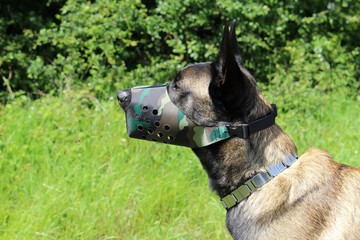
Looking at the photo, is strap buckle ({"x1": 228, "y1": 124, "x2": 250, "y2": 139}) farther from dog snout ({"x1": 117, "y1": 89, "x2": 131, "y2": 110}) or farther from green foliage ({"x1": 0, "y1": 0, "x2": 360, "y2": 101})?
green foliage ({"x1": 0, "y1": 0, "x2": 360, "y2": 101})

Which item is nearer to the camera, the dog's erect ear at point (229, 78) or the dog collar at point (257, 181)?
the dog's erect ear at point (229, 78)

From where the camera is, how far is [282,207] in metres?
2.56

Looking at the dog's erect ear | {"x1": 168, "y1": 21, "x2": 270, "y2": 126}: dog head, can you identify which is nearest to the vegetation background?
{"x1": 168, "y1": 21, "x2": 270, "y2": 126}: dog head

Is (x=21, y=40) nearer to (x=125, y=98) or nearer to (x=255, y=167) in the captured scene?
(x=125, y=98)

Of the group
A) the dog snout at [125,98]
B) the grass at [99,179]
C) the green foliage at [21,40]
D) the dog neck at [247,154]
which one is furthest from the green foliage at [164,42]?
the dog neck at [247,154]

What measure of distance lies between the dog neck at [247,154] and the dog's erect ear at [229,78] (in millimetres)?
104

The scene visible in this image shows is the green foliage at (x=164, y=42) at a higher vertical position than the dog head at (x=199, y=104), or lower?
lower

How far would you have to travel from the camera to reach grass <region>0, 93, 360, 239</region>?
3.84 metres

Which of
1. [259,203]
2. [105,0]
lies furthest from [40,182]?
[105,0]

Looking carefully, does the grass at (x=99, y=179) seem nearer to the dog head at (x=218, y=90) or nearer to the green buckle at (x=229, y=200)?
the green buckle at (x=229, y=200)

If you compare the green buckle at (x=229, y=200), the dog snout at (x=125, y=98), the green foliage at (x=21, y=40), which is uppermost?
the dog snout at (x=125, y=98)

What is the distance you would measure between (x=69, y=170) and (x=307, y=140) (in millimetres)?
2228

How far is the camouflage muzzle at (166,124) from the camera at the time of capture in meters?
2.63

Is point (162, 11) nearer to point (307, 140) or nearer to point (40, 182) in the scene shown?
point (307, 140)
